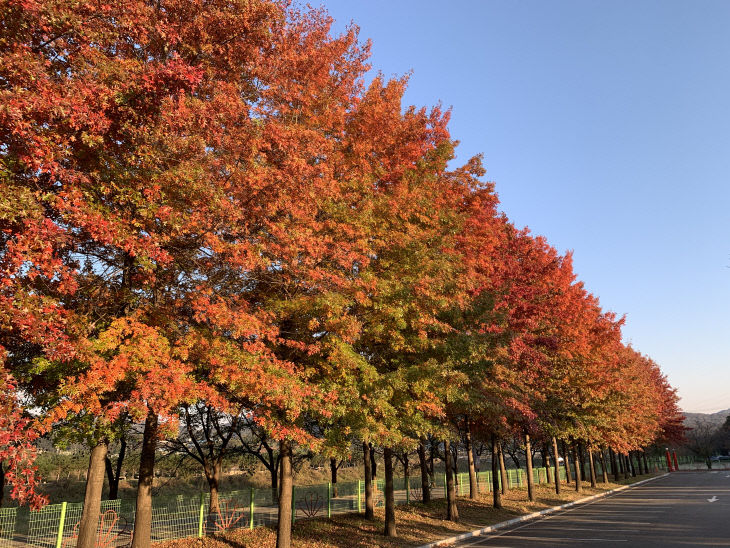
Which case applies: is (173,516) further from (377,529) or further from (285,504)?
(377,529)

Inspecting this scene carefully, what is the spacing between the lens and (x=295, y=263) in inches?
388

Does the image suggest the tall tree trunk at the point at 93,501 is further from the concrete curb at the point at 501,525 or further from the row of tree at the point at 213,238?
the concrete curb at the point at 501,525

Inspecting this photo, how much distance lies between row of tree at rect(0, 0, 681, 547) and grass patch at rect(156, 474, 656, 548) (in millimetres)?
1252

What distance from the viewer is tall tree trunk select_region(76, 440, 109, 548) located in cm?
892

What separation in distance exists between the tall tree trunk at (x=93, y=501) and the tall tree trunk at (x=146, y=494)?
0.79 meters

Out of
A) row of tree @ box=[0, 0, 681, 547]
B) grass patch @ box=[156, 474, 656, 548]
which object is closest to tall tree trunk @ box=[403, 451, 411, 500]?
grass patch @ box=[156, 474, 656, 548]

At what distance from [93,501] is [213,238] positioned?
19.4 feet

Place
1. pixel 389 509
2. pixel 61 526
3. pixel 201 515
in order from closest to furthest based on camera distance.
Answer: pixel 61 526 < pixel 201 515 < pixel 389 509

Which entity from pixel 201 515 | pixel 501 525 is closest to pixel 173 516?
pixel 201 515

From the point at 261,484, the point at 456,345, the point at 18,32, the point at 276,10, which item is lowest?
the point at 261,484

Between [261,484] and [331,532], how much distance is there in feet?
113

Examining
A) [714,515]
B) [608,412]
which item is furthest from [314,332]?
[608,412]

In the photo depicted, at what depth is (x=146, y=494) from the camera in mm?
10523

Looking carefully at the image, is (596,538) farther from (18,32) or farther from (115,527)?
(18,32)
